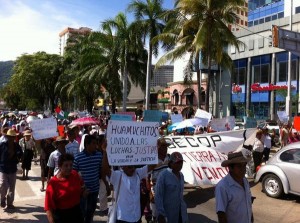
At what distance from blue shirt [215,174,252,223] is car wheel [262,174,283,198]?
5909 mm

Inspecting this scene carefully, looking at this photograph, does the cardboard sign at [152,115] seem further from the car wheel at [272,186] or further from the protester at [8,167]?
the protester at [8,167]

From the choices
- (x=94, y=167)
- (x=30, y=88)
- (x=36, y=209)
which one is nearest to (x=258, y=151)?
(x=36, y=209)

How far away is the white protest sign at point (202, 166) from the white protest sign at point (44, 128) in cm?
330

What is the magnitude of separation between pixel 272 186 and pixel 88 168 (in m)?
5.37

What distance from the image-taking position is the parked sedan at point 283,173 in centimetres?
936

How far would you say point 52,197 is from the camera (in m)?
4.89

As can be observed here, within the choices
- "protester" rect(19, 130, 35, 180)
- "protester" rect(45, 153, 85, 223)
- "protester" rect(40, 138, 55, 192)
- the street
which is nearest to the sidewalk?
the street

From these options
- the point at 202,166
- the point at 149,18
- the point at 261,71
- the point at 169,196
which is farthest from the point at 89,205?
the point at 261,71

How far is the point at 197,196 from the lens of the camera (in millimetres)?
10078

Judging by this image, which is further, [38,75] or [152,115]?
[38,75]

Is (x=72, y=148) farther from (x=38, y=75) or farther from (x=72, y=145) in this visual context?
(x=38, y=75)

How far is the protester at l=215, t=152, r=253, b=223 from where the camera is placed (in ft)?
13.5

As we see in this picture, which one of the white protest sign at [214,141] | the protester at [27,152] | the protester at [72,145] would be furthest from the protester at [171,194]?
the protester at [27,152]

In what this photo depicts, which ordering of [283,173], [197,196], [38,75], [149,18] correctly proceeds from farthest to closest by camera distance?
[38,75] < [149,18] < [197,196] < [283,173]
